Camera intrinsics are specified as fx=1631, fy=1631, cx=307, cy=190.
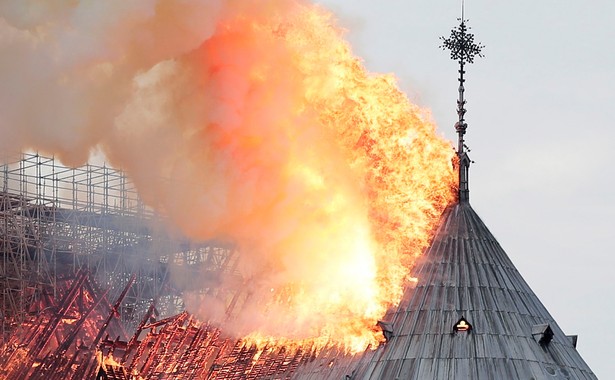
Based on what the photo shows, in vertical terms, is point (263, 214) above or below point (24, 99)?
below

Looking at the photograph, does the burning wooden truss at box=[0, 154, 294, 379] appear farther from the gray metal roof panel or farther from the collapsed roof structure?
the gray metal roof panel

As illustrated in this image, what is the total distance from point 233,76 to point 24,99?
1455 cm

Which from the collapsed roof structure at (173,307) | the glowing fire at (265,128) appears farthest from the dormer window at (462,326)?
the glowing fire at (265,128)

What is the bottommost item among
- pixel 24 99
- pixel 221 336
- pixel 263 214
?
pixel 221 336

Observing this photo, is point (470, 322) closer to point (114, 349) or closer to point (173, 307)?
point (114, 349)

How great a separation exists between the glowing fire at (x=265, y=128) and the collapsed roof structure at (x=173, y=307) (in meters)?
2.94

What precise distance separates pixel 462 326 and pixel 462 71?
19.4m

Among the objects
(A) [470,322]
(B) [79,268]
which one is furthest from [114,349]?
(A) [470,322]

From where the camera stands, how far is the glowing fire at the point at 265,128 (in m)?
109

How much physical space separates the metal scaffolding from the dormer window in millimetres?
38192

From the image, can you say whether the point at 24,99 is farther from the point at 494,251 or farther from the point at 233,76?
the point at 494,251

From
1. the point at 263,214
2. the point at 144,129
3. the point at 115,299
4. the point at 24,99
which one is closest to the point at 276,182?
the point at 263,214

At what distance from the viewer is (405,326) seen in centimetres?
10119

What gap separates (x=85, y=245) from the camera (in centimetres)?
14375
